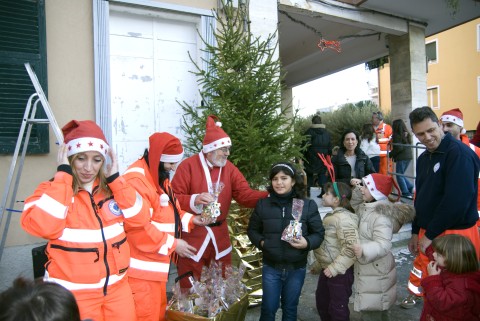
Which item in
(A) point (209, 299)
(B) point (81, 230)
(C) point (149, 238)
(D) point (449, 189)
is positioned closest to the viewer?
(B) point (81, 230)

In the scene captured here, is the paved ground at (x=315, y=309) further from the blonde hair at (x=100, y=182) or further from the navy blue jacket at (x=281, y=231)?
the blonde hair at (x=100, y=182)

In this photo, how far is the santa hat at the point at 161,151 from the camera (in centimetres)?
289

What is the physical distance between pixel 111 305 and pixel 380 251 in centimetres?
223

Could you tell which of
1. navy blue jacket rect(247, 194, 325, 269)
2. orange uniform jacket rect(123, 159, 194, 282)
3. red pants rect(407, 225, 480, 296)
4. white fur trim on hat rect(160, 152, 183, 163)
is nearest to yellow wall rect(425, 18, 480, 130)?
red pants rect(407, 225, 480, 296)

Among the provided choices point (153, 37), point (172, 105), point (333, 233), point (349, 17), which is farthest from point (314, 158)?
point (333, 233)

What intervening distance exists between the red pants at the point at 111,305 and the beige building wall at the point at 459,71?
23.7 meters

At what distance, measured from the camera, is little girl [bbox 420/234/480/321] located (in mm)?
2473

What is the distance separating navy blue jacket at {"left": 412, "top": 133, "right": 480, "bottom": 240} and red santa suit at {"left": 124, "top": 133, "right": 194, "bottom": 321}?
216 centimetres

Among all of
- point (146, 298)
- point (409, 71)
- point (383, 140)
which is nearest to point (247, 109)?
point (146, 298)

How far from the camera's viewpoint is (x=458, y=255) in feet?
8.42

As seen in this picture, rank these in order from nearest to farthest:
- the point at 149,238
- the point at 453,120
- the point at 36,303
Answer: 1. the point at 36,303
2. the point at 149,238
3. the point at 453,120

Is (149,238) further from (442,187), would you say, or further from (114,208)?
(442,187)

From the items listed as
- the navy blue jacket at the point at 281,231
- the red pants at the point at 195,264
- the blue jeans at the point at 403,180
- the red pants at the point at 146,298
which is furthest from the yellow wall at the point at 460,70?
the red pants at the point at 146,298

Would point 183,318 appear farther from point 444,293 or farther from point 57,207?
point 444,293
